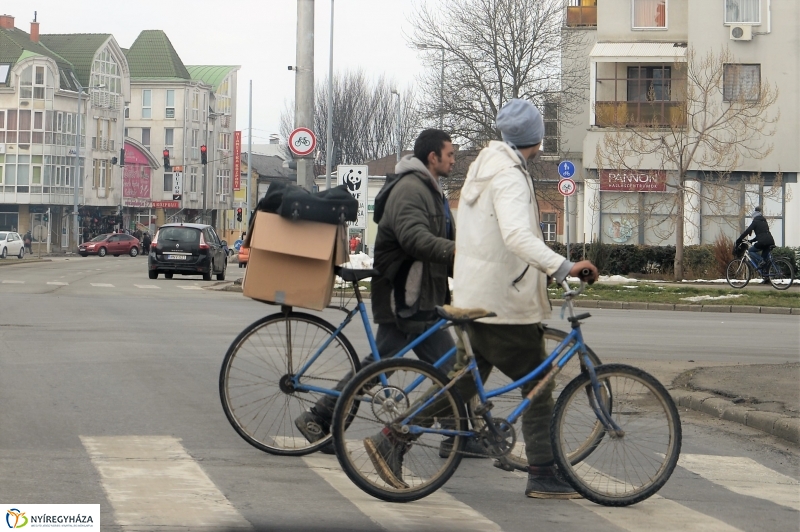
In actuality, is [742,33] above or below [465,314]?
above

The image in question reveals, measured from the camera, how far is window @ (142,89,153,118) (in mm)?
108500

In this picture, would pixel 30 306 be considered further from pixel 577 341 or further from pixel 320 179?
pixel 320 179

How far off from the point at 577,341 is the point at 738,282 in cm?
2372

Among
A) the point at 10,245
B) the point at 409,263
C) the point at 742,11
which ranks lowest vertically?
the point at 409,263

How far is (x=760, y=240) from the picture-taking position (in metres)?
28.3

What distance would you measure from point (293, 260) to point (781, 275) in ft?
79.0

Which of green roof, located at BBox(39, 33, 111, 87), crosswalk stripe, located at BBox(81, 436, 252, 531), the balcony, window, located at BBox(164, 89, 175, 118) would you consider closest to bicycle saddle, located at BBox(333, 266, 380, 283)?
crosswalk stripe, located at BBox(81, 436, 252, 531)

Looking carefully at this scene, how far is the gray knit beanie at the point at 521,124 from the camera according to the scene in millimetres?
6117

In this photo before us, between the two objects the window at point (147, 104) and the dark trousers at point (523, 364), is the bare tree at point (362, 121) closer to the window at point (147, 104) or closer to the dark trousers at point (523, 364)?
the window at point (147, 104)

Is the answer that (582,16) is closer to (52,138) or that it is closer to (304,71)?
(304,71)

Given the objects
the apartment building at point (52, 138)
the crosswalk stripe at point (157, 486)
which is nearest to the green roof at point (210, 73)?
the apartment building at point (52, 138)

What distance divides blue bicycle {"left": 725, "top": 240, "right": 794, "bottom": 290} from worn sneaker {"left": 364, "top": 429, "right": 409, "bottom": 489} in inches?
943

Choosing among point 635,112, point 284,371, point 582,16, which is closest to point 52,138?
point 582,16

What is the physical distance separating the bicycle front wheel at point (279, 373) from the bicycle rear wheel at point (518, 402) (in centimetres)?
98
